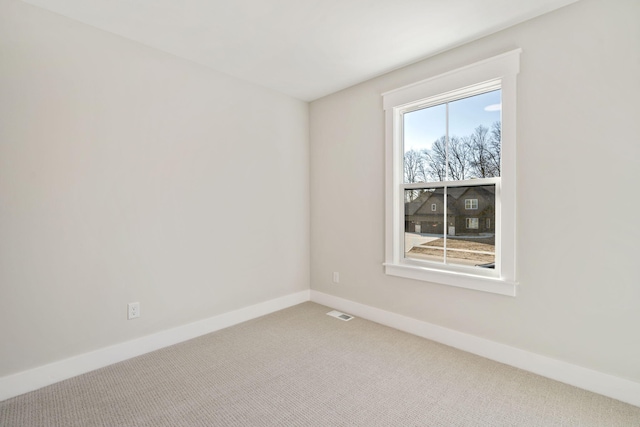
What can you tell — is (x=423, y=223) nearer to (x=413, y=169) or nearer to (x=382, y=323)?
(x=413, y=169)

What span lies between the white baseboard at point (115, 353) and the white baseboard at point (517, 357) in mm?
1298

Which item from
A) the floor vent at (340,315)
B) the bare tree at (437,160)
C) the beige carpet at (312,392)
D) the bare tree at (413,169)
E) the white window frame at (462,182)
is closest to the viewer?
the beige carpet at (312,392)

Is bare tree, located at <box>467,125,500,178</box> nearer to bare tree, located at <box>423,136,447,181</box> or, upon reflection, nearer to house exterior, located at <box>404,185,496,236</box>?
house exterior, located at <box>404,185,496,236</box>

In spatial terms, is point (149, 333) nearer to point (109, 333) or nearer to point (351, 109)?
point (109, 333)

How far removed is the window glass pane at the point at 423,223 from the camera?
2.84 m

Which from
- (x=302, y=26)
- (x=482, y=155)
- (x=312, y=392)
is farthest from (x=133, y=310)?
(x=482, y=155)

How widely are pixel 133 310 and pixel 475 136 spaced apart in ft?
10.4

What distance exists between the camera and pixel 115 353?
2359mm

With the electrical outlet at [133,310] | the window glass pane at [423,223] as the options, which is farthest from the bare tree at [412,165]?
the electrical outlet at [133,310]

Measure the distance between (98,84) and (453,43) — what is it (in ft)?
9.23

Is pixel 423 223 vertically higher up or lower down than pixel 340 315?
higher up

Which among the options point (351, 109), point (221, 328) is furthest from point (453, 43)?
point (221, 328)

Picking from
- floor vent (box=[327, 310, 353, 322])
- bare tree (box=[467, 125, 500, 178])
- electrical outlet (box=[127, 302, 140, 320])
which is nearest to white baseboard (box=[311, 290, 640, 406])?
floor vent (box=[327, 310, 353, 322])

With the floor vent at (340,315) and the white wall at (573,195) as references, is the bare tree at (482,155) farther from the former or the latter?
the floor vent at (340,315)
